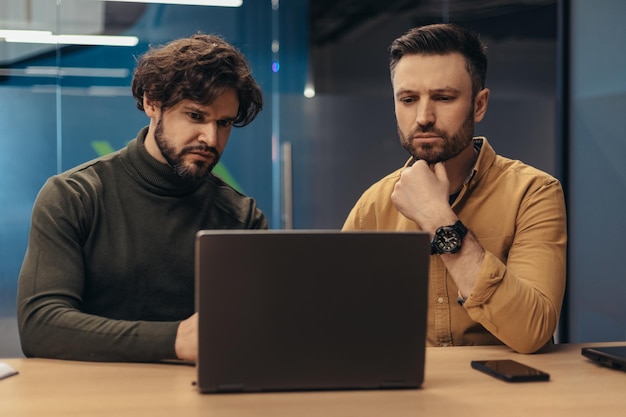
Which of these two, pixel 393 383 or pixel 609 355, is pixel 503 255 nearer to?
pixel 609 355

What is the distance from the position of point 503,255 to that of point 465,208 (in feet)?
0.54

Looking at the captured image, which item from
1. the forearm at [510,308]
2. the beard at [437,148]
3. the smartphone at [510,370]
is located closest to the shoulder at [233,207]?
the beard at [437,148]

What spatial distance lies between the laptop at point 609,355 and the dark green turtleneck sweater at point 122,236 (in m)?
0.89

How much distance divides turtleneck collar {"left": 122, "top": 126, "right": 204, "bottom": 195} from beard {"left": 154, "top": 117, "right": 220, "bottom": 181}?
24 mm

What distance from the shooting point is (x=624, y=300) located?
12.7ft

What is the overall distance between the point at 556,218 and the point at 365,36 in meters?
2.14

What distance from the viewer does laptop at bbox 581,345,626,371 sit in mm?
1438

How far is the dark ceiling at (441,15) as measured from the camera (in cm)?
377

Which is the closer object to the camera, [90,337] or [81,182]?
[90,337]

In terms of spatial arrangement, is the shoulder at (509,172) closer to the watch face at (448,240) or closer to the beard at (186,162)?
the watch face at (448,240)

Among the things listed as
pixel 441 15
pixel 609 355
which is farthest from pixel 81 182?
pixel 441 15

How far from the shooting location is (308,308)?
3.96ft

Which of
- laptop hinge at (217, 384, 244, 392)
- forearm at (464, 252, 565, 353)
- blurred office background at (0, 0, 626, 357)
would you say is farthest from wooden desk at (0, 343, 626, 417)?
blurred office background at (0, 0, 626, 357)

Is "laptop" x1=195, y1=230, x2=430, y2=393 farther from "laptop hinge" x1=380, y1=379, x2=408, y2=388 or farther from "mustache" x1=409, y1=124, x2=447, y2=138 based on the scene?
"mustache" x1=409, y1=124, x2=447, y2=138
